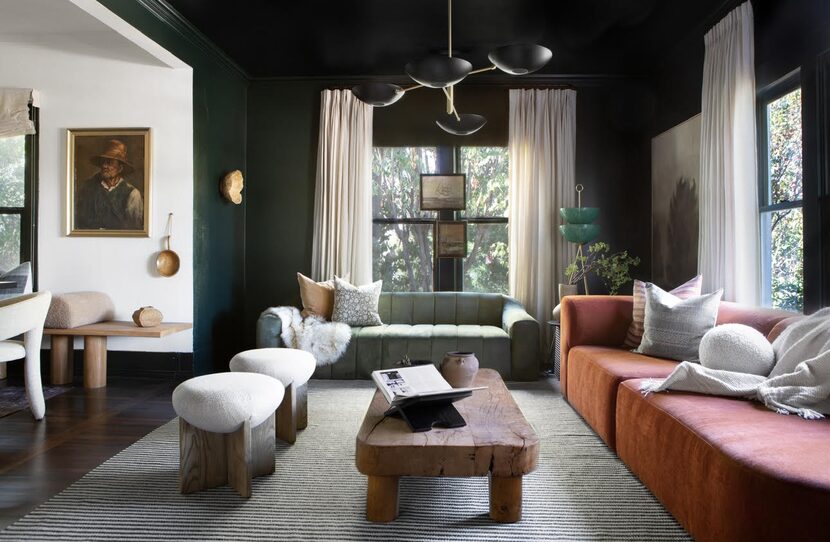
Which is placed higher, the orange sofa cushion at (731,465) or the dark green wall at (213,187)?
the dark green wall at (213,187)

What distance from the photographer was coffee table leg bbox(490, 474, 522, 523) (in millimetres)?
2039

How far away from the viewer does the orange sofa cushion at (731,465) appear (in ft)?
4.60

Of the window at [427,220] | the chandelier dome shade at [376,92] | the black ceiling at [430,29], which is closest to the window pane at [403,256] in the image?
the window at [427,220]

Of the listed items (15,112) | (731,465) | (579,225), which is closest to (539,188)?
(579,225)

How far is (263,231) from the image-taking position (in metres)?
5.64

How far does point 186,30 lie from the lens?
14.4 feet

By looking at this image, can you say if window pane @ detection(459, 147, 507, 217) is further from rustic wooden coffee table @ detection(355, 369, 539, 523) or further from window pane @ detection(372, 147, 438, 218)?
rustic wooden coffee table @ detection(355, 369, 539, 523)

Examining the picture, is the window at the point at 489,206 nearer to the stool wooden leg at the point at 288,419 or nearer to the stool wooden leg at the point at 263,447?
the stool wooden leg at the point at 288,419

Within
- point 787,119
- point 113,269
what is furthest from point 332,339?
point 787,119

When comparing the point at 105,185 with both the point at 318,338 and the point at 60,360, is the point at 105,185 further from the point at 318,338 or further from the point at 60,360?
the point at 318,338

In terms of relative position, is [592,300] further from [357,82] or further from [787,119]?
[357,82]

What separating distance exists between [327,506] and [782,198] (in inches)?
129

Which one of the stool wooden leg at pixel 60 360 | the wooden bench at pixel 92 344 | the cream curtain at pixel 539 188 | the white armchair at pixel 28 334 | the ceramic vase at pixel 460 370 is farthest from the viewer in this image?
the cream curtain at pixel 539 188

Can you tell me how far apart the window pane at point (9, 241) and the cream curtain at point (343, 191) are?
252 centimetres
